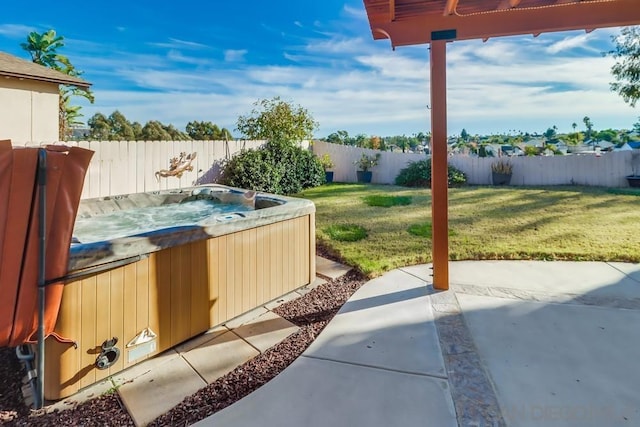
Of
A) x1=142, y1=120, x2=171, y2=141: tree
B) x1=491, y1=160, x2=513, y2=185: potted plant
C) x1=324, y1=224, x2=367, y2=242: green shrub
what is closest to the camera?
x1=324, y1=224, x2=367, y2=242: green shrub

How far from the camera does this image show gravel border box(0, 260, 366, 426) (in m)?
1.72

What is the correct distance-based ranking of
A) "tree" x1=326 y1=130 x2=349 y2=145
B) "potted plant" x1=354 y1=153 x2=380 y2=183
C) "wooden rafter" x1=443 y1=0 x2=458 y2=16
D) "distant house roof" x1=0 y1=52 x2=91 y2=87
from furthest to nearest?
"tree" x1=326 y1=130 x2=349 y2=145
"potted plant" x1=354 y1=153 x2=380 y2=183
"distant house roof" x1=0 y1=52 x2=91 y2=87
"wooden rafter" x1=443 y1=0 x2=458 y2=16

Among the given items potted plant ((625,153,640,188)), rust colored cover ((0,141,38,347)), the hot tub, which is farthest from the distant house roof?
potted plant ((625,153,640,188))

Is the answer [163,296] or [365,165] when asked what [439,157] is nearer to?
[163,296]

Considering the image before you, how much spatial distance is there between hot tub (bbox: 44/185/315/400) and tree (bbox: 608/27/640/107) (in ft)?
39.6

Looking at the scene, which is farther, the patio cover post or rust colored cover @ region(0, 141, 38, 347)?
the patio cover post

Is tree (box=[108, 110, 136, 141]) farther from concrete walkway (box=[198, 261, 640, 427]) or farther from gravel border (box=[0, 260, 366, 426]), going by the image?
concrete walkway (box=[198, 261, 640, 427])

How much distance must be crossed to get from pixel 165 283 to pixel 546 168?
11.7 metres

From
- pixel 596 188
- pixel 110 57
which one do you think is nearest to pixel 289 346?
pixel 596 188

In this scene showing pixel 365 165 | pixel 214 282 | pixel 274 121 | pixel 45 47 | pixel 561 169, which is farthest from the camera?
pixel 365 165

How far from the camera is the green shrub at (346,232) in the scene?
498 cm

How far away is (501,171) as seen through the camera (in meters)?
10.5

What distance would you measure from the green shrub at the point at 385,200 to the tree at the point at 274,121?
386 cm

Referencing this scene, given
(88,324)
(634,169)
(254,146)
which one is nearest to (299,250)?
(88,324)
